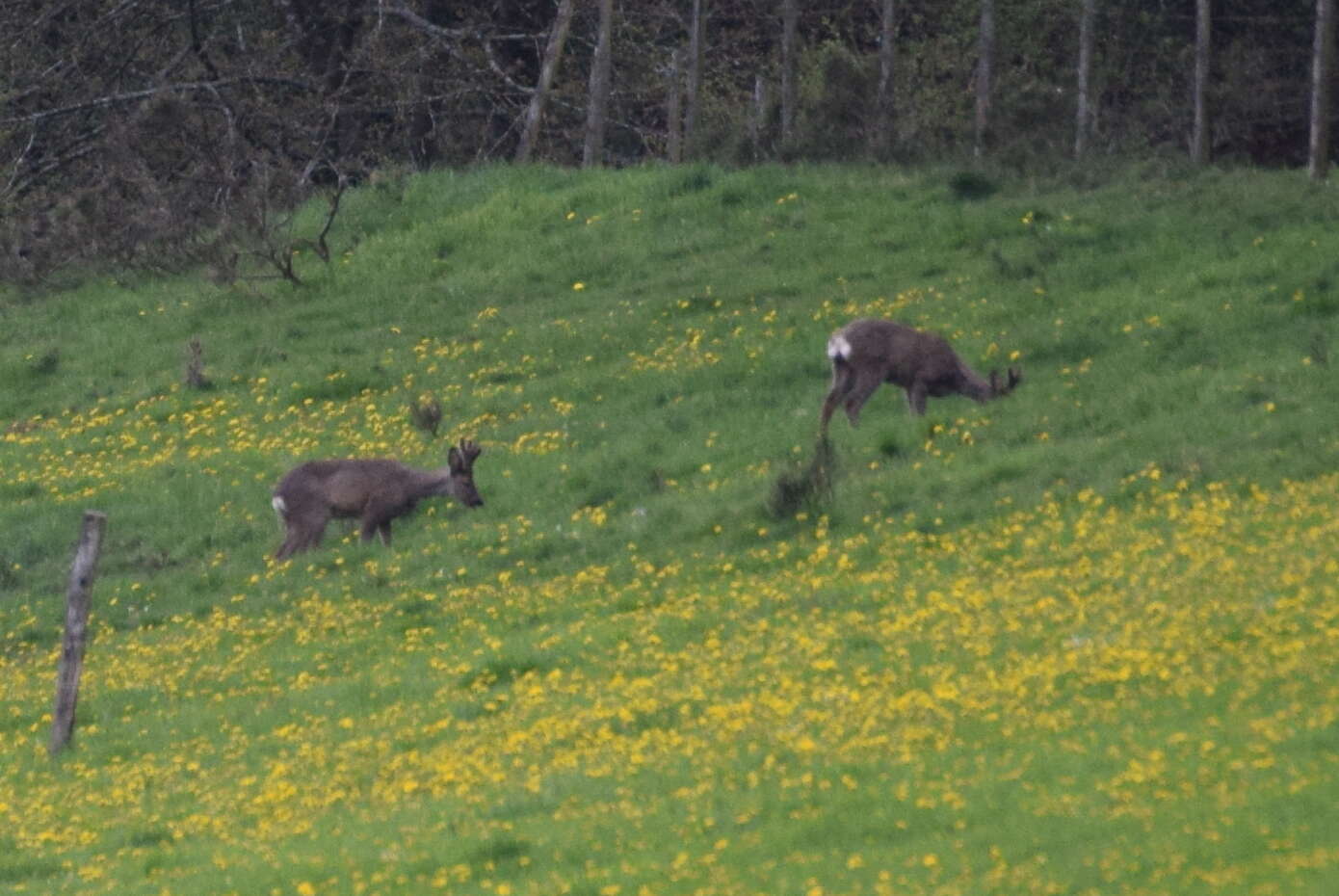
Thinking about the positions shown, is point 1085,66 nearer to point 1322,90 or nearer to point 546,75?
point 1322,90

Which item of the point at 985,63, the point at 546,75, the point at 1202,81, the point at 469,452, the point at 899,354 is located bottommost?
the point at 469,452

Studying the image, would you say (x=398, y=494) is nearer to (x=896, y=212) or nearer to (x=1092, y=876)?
(x=896, y=212)

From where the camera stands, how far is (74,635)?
1622 cm

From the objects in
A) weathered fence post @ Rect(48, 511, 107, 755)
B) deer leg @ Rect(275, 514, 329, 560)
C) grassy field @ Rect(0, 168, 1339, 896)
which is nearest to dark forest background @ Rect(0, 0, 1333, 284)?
grassy field @ Rect(0, 168, 1339, 896)

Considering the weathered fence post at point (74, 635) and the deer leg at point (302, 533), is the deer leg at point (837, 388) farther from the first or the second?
the weathered fence post at point (74, 635)

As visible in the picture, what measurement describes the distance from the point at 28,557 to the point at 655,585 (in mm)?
7977

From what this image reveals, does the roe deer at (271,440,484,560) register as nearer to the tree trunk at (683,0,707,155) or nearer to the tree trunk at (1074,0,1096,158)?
the tree trunk at (683,0,707,155)

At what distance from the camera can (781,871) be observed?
412 inches

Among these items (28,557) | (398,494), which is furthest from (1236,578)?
(28,557)

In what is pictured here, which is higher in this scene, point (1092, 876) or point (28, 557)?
point (1092, 876)

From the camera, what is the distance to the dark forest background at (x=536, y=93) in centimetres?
3559

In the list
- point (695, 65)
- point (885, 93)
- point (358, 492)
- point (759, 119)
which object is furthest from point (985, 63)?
point (358, 492)

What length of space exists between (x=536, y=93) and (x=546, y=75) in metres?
0.69

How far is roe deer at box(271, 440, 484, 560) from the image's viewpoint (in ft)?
69.0
